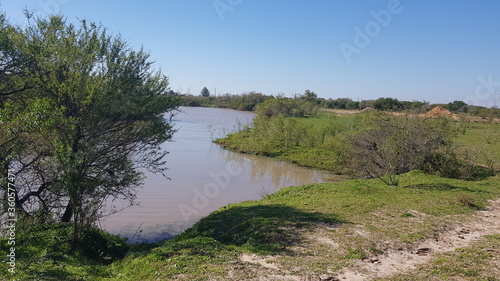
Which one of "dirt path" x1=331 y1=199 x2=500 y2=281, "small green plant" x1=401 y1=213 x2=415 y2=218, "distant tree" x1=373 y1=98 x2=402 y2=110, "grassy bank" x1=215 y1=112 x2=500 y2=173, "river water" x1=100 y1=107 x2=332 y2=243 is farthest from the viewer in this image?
"grassy bank" x1=215 y1=112 x2=500 y2=173

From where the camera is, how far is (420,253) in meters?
8.25

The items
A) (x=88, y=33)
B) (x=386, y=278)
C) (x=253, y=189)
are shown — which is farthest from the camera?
(x=253, y=189)

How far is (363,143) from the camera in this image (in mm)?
22969

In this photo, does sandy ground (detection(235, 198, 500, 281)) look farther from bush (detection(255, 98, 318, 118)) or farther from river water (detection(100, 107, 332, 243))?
bush (detection(255, 98, 318, 118))

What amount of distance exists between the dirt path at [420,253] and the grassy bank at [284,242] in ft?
0.88

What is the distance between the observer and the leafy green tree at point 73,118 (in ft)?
30.3

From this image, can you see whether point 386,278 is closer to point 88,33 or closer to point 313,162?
point 88,33

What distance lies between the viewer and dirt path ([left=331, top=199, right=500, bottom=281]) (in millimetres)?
7070

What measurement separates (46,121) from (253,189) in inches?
597

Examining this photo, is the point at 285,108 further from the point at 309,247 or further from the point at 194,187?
the point at 309,247

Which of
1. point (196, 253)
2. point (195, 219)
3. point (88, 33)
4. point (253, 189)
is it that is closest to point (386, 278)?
point (196, 253)

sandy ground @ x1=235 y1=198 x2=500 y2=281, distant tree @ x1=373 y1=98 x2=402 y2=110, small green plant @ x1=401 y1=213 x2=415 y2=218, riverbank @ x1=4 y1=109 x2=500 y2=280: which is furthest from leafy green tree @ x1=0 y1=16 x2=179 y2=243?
distant tree @ x1=373 y1=98 x2=402 y2=110

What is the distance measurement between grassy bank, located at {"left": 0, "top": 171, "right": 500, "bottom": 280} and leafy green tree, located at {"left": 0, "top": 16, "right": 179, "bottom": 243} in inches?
71.0

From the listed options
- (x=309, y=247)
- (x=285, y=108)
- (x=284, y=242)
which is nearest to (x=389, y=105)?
(x=284, y=242)
